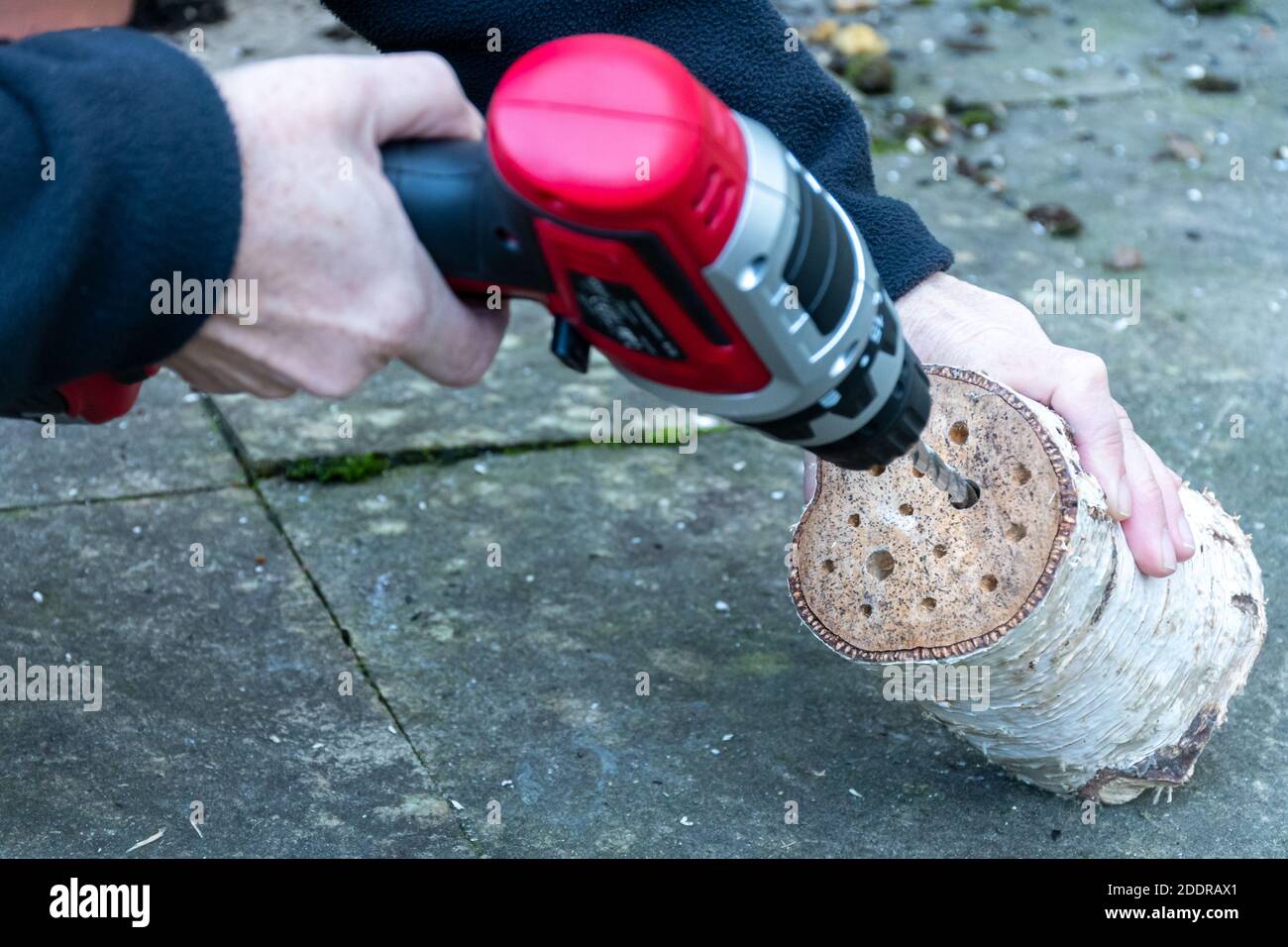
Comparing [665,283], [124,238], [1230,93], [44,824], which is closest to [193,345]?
[124,238]

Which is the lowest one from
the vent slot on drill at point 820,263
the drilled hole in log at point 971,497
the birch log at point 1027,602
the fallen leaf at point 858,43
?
the fallen leaf at point 858,43

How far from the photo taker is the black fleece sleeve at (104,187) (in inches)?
51.9

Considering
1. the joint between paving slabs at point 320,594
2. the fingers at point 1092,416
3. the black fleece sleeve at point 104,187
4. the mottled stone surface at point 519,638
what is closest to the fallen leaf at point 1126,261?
the mottled stone surface at point 519,638

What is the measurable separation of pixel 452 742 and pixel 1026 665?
31.5 inches

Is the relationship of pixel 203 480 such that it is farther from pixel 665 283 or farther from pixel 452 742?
pixel 665 283

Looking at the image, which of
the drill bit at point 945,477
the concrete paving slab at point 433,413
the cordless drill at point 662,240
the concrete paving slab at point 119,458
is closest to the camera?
the cordless drill at point 662,240

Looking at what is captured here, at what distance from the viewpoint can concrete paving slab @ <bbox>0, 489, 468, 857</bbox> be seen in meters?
1.91

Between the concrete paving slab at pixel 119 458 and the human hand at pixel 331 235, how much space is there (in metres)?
1.18

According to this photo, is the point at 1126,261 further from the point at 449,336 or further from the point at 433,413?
the point at 449,336

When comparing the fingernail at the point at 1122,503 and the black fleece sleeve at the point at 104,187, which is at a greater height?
the black fleece sleeve at the point at 104,187

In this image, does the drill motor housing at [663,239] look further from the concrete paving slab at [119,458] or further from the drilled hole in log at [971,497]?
the concrete paving slab at [119,458]

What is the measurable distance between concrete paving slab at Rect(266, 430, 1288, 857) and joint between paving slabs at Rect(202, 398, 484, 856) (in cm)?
1

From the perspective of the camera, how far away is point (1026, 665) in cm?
179

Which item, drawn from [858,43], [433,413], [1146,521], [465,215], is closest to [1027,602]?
[1146,521]
